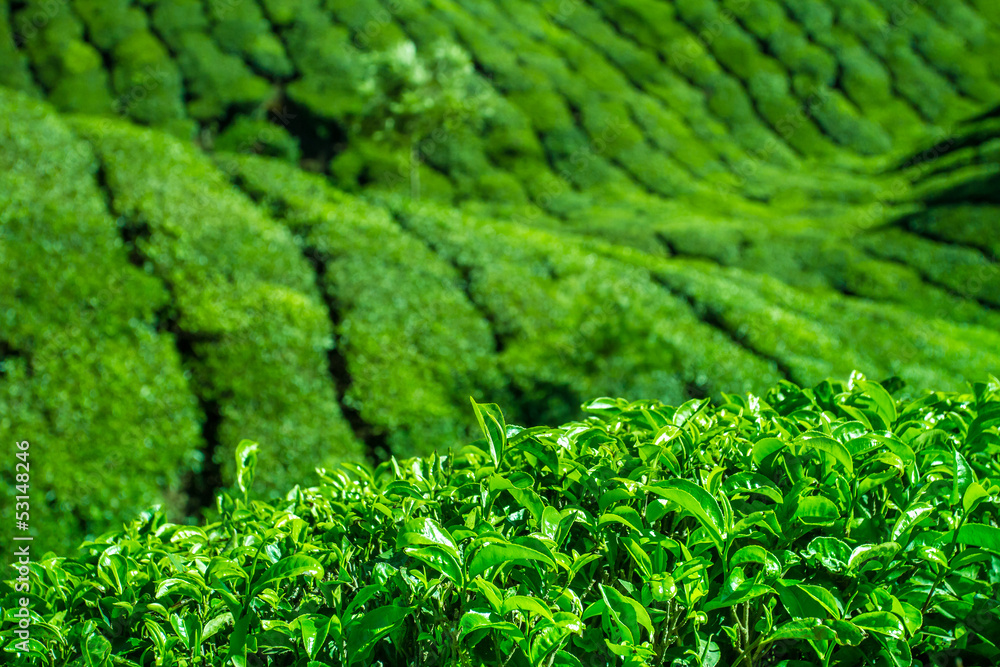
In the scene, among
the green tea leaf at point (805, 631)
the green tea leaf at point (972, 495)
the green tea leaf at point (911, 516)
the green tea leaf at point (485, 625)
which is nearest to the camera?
the green tea leaf at point (485, 625)

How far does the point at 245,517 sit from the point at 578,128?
1276 inches

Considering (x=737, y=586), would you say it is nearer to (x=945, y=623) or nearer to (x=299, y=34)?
(x=945, y=623)

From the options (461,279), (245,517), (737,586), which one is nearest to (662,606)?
(737,586)

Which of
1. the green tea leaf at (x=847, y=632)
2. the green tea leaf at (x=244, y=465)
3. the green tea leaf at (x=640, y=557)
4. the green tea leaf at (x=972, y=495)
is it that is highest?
A: the green tea leaf at (x=972, y=495)

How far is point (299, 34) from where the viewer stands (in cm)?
3359

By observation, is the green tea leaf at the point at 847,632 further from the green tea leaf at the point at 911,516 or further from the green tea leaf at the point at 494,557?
the green tea leaf at the point at 494,557

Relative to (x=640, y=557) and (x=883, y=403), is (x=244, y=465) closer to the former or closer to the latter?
(x=640, y=557)

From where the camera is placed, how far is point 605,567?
7.36 ft

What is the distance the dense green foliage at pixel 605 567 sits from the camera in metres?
1.95

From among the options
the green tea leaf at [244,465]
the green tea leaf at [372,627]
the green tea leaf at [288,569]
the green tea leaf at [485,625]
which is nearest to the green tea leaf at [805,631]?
the green tea leaf at [485,625]

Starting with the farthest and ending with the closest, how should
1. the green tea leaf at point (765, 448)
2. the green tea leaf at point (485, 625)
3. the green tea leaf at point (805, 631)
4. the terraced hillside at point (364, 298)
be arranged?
the terraced hillside at point (364, 298) < the green tea leaf at point (765, 448) < the green tea leaf at point (805, 631) < the green tea leaf at point (485, 625)

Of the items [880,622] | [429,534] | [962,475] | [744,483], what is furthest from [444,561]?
[962,475]

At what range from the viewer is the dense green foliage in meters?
1.95

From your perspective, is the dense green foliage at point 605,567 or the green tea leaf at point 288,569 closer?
the dense green foliage at point 605,567
